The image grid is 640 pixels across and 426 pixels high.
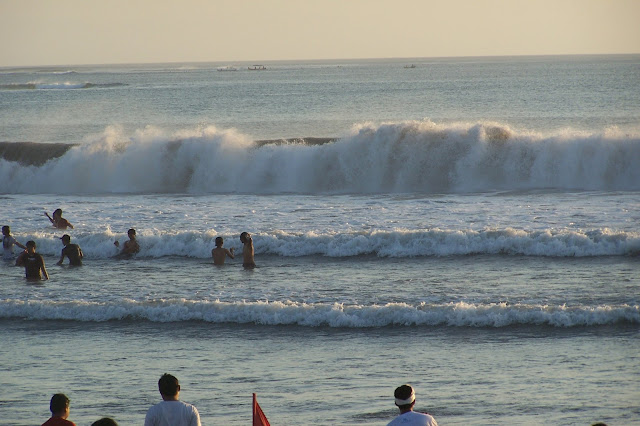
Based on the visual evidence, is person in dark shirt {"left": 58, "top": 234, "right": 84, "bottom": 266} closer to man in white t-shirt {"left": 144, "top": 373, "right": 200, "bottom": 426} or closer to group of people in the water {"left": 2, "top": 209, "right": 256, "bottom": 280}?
group of people in the water {"left": 2, "top": 209, "right": 256, "bottom": 280}

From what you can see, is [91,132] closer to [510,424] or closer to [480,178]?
[480,178]

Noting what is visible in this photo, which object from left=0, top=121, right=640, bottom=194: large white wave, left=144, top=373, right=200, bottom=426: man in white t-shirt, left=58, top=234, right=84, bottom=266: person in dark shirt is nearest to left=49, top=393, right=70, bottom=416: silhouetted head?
left=144, top=373, right=200, bottom=426: man in white t-shirt

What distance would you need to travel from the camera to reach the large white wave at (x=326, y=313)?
12008mm

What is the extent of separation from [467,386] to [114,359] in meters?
4.74

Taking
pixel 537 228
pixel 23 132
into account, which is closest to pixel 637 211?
pixel 537 228

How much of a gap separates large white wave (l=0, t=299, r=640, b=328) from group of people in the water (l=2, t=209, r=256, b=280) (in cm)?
209

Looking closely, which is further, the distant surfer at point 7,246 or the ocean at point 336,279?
the distant surfer at point 7,246

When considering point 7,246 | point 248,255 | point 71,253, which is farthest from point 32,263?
point 248,255

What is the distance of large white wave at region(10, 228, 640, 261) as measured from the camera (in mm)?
16922

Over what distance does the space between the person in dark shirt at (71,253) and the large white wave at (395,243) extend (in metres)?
1.10

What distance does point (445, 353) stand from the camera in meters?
10.8

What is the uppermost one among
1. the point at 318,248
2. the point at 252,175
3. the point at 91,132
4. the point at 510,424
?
the point at 91,132

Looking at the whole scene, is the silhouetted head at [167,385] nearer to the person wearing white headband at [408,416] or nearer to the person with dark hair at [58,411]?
the person with dark hair at [58,411]

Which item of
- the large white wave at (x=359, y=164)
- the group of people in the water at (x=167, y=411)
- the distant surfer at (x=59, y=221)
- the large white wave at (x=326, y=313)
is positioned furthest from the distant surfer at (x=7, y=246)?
the group of people in the water at (x=167, y=411)
